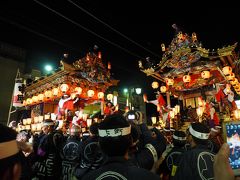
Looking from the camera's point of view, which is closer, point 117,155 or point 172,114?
point 117,155

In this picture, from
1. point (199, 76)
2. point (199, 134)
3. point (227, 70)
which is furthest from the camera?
point (199, 76)

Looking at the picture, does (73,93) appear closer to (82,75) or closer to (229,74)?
(82,75)

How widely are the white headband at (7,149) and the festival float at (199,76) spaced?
12681mm

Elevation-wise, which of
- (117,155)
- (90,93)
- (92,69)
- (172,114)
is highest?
(92,69)

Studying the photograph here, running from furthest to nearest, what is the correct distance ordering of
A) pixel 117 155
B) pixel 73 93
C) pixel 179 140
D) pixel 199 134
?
pixel 73 93 < pixel 179 140 < pixel 199 134 < pixel 117 155

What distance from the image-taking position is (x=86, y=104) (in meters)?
17.1

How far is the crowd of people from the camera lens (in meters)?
1.47

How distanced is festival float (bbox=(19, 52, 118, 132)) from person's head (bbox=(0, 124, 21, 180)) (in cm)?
1186

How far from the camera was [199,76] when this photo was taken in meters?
15.7

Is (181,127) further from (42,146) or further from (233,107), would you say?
(42,146)

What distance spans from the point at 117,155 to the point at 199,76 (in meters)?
15.3

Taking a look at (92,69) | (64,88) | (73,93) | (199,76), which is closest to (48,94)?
(64,88)

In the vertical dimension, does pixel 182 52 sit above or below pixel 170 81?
above

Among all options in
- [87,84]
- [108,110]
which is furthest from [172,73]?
[87,84]
